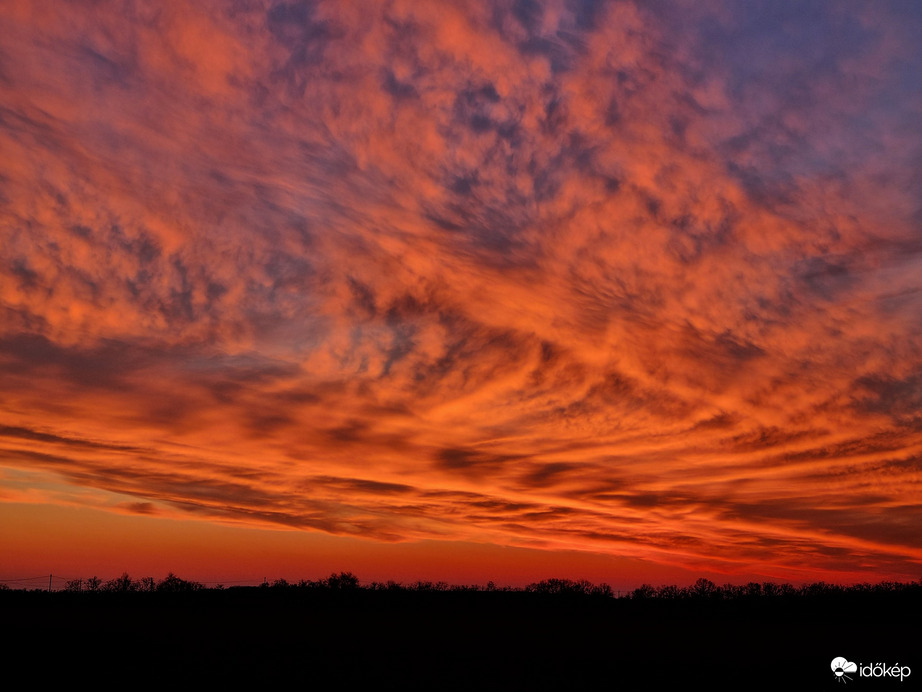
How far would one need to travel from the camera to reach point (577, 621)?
118 metres

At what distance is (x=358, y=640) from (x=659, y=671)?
34.4 meters

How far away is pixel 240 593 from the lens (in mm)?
192250

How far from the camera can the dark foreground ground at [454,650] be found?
50.0 metres

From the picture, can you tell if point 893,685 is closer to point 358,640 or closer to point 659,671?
point 659,671

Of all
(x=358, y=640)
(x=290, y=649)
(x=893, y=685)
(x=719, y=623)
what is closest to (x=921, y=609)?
(x=719, y=623)

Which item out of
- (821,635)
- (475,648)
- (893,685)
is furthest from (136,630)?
(821,635)

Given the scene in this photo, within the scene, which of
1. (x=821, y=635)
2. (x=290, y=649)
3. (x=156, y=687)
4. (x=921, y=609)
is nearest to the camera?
(x=156, y=687)

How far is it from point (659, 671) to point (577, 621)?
214ft

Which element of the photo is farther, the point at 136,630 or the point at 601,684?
the point at 136,630

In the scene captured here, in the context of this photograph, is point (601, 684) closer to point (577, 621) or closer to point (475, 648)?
point (475, 648)

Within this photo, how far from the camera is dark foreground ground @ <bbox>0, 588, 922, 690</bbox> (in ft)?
164

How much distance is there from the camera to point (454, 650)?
68.2 metres

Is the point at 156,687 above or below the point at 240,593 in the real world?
above

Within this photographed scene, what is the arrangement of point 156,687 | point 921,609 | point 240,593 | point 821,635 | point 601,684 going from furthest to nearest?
point 240,593, point 921,609, point 821,635, point 601,684, point 156,687
